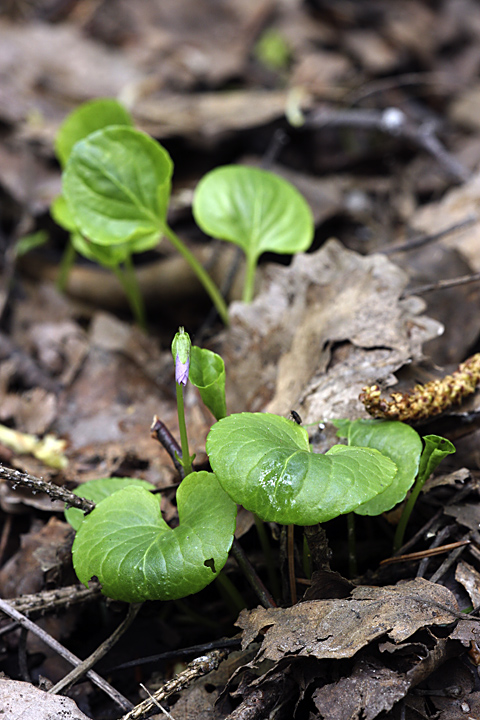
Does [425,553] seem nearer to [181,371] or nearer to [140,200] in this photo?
[181,371]

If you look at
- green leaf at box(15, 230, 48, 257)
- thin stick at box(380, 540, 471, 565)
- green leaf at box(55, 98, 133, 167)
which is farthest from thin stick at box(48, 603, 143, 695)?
green leaf at box(15, 230, 48, 257)

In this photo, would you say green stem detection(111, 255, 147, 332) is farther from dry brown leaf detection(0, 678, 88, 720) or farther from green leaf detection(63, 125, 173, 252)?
dry brown leaf detection(0, 678, 88, 720)

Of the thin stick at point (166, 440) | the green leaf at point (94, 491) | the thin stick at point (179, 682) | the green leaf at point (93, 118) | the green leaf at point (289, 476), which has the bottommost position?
the thin stick at point (179, 682)

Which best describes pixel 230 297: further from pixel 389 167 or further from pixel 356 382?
pixel 389 167

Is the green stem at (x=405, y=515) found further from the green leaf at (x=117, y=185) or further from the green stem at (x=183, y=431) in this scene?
the green leaf at (x=117, y=185)

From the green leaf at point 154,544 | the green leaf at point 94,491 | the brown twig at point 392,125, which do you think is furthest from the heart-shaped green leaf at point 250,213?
the brown twig at point 392,125

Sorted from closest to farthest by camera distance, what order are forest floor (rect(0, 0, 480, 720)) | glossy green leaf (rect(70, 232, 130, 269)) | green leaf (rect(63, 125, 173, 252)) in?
forest floor (rect(0, 0, 480, 720)) < green leaf (rect(63, 125, 173, 252)) < glossy green leaf (rect(70, 232, 130, 269))
